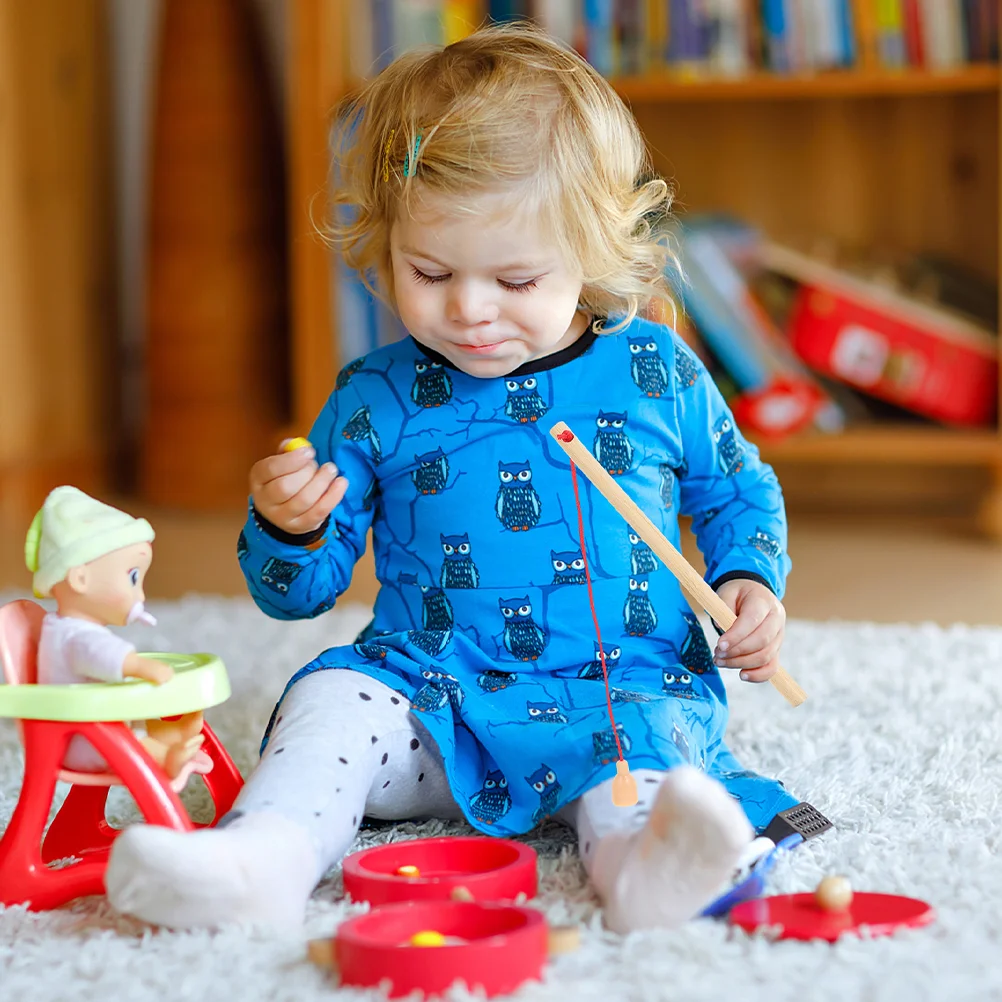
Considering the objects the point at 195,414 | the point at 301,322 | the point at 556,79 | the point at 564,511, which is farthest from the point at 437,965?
the point at 195,414

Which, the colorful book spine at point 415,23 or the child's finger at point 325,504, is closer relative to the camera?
the child's finger at point 325,504

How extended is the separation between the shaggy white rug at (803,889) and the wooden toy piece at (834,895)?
0.11 feet

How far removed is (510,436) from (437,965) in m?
0.40

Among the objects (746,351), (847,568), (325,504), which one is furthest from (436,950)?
(746,351)

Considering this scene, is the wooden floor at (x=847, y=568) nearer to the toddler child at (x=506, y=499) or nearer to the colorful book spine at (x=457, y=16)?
the toddler child at (x=506, y=499)

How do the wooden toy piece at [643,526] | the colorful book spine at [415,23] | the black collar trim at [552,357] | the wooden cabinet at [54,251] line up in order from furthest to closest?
the wooden cabinet at [54,251], the colorful book spine at [415,23], the black collar trim at [552,357], the wooden toy piece at [643,526]

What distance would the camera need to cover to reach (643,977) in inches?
24.2

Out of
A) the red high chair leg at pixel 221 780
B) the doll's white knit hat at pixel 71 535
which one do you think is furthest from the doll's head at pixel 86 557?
the red high chair leg at pixel 221 780

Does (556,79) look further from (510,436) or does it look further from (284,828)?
(284,828)

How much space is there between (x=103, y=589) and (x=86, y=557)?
19mm

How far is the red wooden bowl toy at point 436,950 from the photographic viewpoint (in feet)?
1.96

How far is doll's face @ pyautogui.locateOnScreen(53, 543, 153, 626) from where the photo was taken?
28.7 inches

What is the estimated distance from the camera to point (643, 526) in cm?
80

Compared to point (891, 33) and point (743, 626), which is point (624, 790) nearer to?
point (743, 626)
